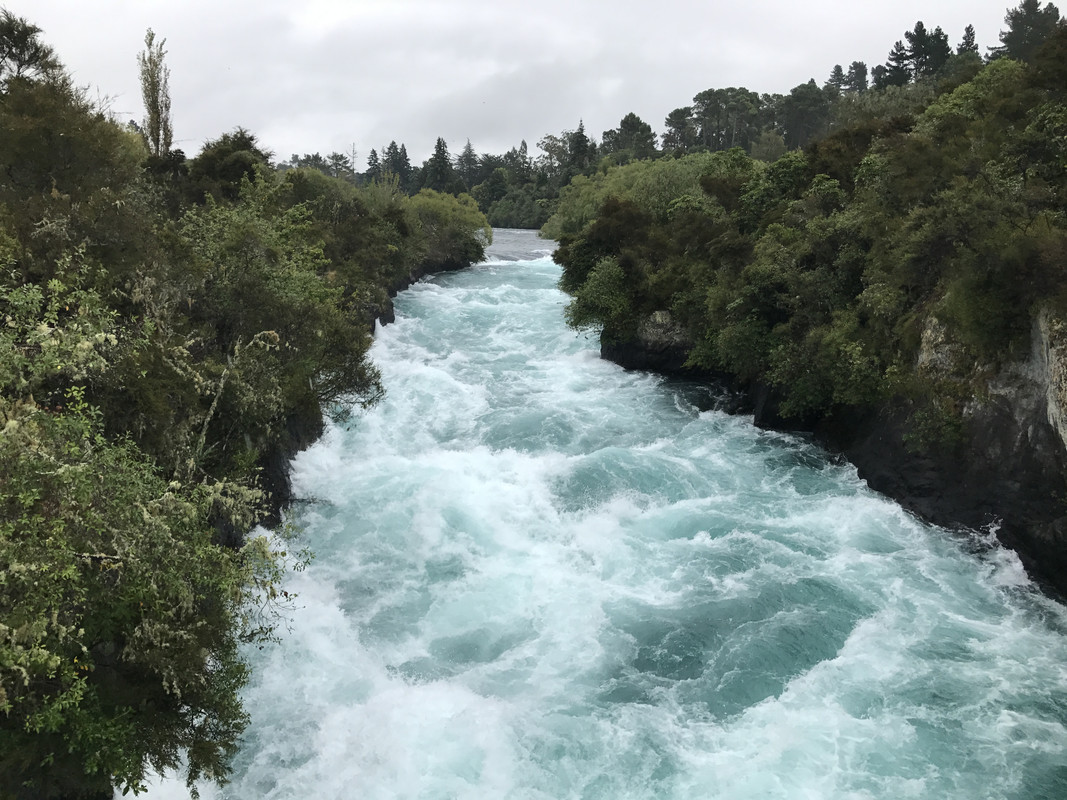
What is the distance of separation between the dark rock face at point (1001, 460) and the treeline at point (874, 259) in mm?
385

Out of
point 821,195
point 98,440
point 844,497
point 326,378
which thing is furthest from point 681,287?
point 98,440

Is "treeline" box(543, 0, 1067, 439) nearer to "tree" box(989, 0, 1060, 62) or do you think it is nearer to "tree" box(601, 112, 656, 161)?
"tree" box(989, 0, 1060, 62)

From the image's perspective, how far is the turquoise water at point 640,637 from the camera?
32.5 ft

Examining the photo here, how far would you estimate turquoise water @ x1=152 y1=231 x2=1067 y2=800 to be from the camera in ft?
32.5

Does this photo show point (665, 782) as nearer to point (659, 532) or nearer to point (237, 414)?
point (659, 532)

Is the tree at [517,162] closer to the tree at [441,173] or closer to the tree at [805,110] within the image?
the tree at [441,173]

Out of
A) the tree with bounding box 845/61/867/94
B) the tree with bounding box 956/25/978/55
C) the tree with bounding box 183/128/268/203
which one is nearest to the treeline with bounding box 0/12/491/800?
the tree with bounding box 183/128/268/203

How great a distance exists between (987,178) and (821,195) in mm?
8434

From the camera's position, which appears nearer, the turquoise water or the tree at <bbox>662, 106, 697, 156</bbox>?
the turquoise water

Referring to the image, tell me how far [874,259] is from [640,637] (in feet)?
43.2

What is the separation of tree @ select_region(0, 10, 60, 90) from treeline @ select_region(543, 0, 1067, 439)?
18819 mm

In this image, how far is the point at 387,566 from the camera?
15.2 m

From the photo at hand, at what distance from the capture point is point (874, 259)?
19.6 m

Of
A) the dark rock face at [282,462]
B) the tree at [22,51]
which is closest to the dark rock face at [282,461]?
the dark rock face at [282,462]
